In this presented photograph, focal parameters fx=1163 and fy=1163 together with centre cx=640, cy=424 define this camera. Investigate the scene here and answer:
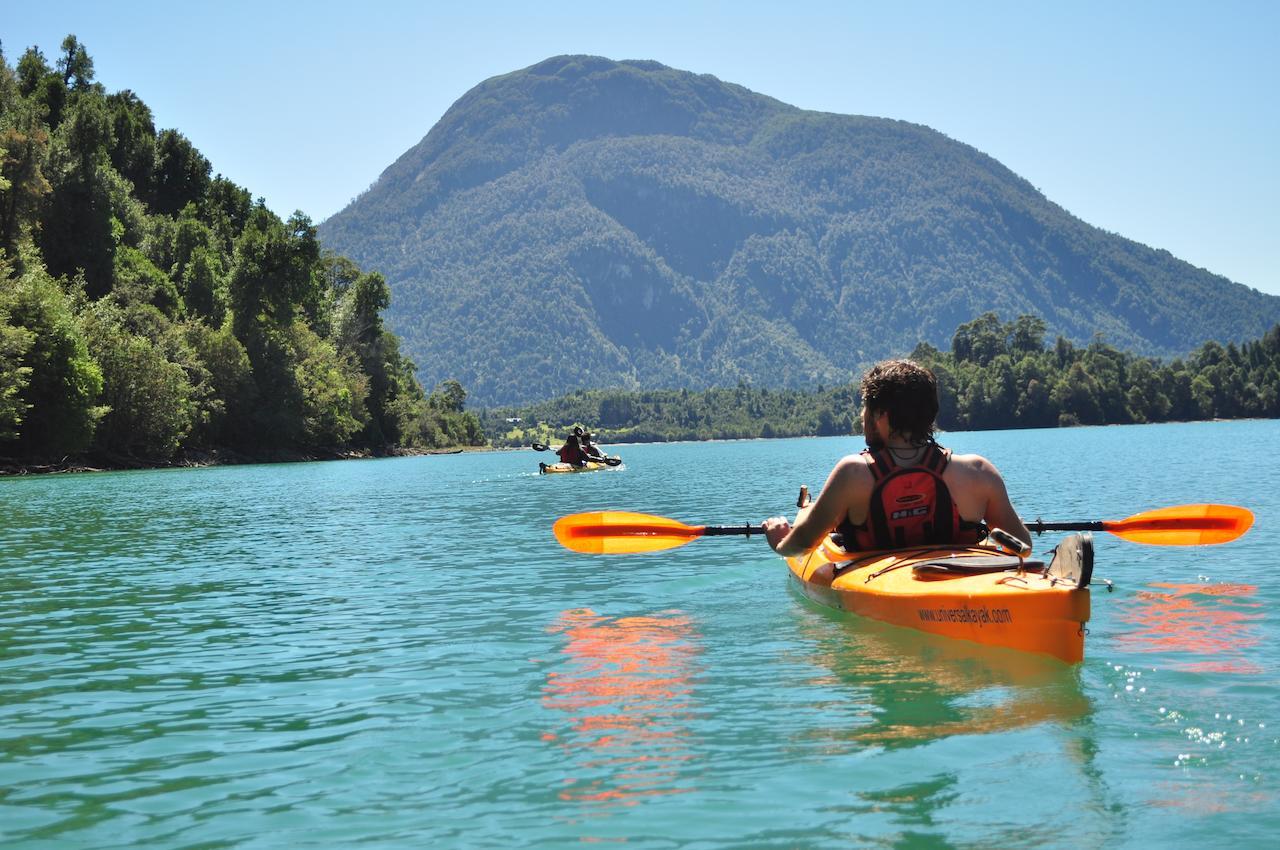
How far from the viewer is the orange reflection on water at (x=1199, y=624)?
9602 mm

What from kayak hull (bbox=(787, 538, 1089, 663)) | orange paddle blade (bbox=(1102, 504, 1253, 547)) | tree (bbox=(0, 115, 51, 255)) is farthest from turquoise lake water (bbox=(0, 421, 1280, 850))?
tree (bbox=(0, 115, 51, 255))

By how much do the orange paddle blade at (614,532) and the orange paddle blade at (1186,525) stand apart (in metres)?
4.94

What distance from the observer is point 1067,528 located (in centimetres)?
1317

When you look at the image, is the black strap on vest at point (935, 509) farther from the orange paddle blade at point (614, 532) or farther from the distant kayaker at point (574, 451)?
the distant kayaker at point (574, 451)

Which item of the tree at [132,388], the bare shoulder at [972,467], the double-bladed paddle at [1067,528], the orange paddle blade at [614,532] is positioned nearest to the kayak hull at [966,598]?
the bare shoulder at [972,467]

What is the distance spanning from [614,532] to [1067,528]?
Result: 525 cm

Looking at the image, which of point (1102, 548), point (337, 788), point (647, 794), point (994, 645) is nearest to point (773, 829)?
point (647, 794)

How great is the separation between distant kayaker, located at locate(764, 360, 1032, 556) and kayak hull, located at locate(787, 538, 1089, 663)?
293 mm

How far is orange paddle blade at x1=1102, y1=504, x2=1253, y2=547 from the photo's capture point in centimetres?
1280

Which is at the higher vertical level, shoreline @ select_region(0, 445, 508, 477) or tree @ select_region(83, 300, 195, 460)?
tree @ select_region(83, 300, 195, 460)

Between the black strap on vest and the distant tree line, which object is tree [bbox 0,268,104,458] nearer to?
the black strap on vest

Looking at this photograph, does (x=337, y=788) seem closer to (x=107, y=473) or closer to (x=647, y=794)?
(x=647, y=794)

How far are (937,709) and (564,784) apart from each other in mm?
2958

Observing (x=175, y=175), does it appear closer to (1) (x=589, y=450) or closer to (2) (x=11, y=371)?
(2) (x=11, y=371)
